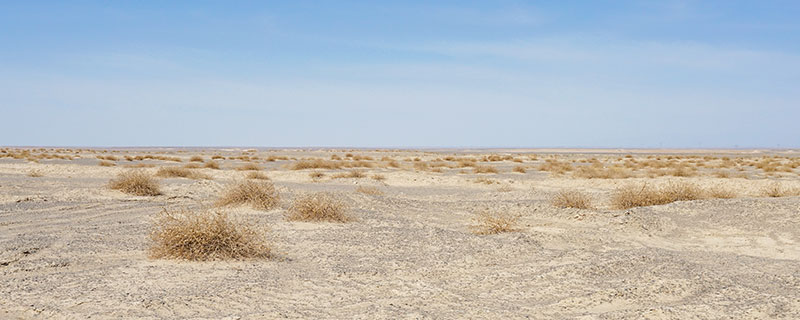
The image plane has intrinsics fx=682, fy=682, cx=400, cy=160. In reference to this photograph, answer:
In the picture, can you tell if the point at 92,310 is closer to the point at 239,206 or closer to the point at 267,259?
the point at 267,259

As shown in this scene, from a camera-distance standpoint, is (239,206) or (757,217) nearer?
(757,217)

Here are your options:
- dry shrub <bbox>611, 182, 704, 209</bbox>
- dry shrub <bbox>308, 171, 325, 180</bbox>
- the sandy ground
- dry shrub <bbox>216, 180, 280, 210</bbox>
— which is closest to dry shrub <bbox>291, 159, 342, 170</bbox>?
dry shrub <bbox>308, 171, 325, 180</bbox>

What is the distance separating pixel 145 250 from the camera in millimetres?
10016

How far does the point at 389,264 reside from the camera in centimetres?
910

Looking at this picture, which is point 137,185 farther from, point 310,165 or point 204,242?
point 310,165

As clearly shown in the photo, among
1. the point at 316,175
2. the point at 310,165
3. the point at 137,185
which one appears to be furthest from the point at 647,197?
the point at 310,165

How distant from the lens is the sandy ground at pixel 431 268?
22.1ft

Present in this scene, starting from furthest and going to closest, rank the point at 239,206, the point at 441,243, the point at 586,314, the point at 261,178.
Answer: the point at 261,178
the point at 239,206
the point at 441,243
the point at 586,314

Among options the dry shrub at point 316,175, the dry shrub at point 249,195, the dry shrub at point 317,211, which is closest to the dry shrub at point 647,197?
the dry shrub at point 317,211

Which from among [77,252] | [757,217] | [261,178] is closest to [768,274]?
[757,217]

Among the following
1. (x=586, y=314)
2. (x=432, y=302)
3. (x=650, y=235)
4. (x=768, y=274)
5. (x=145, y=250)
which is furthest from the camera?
(x=650, y=235)

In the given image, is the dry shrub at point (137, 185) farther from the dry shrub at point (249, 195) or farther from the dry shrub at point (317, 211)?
the dry shrub at point (317, 211)

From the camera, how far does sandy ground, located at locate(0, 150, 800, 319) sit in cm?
673

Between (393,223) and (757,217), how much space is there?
7.63 meters
